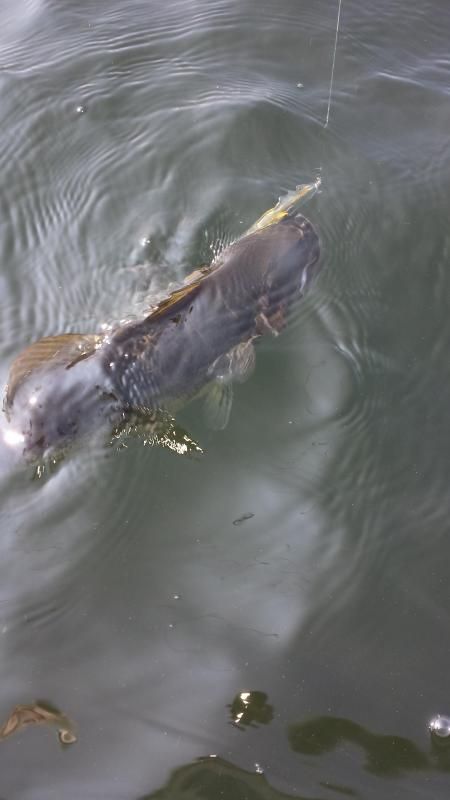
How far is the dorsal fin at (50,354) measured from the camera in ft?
12.4

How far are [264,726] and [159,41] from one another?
5.09 m

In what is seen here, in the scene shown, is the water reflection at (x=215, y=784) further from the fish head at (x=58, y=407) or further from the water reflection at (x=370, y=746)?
the fish head at (x=58, y=407)

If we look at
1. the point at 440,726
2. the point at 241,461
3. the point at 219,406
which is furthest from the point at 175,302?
the point at 440,726

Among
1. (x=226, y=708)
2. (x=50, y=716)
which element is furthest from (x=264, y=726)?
(x=50, y=716)

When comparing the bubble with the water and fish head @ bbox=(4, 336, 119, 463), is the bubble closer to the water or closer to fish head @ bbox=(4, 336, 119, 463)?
the water

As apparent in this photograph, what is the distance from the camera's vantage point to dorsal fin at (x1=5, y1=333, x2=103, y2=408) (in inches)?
149

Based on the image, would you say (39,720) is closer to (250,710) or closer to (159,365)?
(250,710)

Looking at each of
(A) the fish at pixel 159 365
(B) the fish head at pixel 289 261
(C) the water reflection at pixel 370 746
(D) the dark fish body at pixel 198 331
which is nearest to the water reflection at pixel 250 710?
(C) the water reflection at pixel 370 746

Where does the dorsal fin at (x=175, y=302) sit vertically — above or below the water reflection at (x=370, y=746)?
above

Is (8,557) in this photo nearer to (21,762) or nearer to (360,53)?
(21,762)

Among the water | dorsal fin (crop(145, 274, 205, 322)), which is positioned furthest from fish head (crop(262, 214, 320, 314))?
dorsal fin (crop(145, 274, 205, 322))

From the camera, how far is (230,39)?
612 centimetres

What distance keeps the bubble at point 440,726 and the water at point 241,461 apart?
0.12 feet

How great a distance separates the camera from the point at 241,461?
3996 millimetres
